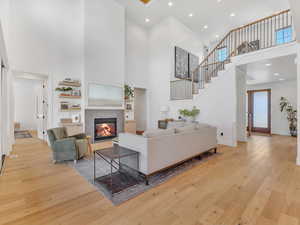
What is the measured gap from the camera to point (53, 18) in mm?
4898

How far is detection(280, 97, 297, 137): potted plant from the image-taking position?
650cm

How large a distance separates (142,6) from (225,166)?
6.97 meters

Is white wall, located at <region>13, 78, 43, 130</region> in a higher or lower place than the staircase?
lower

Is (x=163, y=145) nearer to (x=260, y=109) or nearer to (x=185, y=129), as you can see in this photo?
(x=185, y=129)

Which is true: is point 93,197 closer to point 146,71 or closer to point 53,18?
point 53,18

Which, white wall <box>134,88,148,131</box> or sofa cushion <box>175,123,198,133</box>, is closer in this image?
sofa cushion <box>175,123,198,133</box>

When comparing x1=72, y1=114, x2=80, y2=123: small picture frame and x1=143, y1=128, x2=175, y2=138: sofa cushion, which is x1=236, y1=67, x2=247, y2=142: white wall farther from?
x1=72, y1=114, x2=80, y2=123: small picture frame

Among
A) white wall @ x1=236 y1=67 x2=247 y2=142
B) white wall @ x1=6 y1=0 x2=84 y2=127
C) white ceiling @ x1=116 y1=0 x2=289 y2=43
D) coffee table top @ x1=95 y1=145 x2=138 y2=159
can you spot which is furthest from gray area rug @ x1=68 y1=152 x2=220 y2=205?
white ceiling @ x1=116 y1=0 x2=289 y2=43

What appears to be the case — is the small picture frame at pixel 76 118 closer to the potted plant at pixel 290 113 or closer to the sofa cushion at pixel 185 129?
the sofa cushion at pixel 185 129

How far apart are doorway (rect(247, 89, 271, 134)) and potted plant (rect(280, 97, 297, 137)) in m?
0.61

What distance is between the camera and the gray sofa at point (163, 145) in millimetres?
2387

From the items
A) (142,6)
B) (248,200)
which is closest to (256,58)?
(248,200)

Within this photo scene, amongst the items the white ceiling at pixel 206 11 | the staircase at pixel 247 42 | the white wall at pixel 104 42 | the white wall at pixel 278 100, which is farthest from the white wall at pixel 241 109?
the white wall at pixel 104 42

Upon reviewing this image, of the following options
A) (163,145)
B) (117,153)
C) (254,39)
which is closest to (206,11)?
(254,39)
